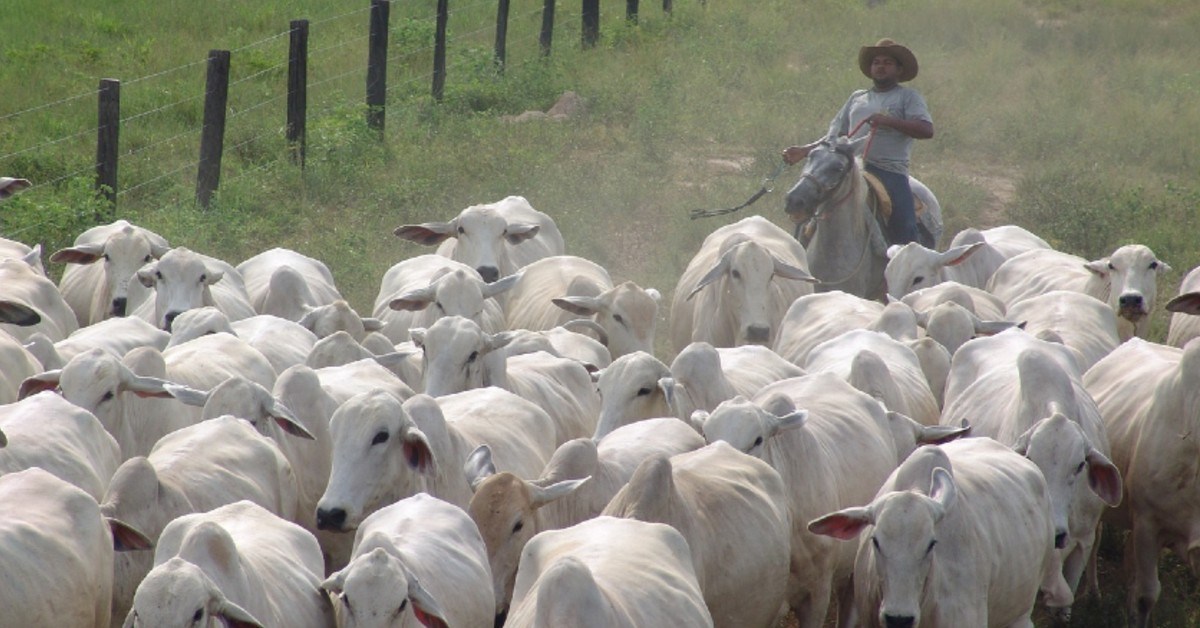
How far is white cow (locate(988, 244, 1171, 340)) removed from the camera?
32.3 feet

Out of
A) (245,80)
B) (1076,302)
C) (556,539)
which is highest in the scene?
(556,539)

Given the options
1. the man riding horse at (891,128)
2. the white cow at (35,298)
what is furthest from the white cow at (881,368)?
the white cow at (35,298)

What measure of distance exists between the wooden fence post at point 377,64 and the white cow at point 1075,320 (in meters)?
7.63

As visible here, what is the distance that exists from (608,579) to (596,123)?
1252 cm

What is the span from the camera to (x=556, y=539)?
5.10 metres

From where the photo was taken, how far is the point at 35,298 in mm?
8773

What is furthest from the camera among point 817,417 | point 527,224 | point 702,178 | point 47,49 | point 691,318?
point 47,49

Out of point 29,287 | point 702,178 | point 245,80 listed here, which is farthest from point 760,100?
point 29,287

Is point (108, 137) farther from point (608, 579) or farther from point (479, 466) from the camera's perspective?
point (608, 579)

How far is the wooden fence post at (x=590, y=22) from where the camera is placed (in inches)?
806

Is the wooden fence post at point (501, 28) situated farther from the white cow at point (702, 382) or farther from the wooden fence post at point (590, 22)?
the white cow at point (702, 382)

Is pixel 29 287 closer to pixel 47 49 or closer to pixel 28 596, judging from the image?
pixel 28 596

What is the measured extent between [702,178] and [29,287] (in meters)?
8.14

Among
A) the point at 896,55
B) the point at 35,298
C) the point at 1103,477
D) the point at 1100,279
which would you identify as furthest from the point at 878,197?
the point at 35,298
